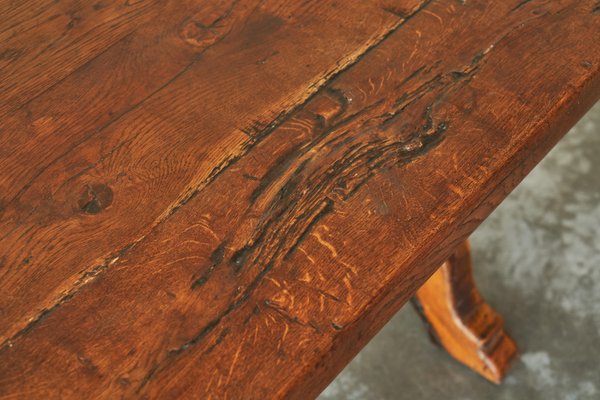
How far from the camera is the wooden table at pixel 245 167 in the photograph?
0.66 metres

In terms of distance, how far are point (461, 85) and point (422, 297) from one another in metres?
0.68

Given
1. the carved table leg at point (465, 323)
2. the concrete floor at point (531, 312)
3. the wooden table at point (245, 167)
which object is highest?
the wooden table at point (245, 167)

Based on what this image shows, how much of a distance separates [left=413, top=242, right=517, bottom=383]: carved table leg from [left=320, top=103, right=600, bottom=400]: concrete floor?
31 millimetres

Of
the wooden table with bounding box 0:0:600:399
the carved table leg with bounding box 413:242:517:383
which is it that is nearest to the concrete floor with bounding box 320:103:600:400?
the carved table leg with bounding box 413:242:517:383

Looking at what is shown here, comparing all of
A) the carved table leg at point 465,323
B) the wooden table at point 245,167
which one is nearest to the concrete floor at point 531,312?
the carved table leg at point 465,323

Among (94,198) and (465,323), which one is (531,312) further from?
(94,198)

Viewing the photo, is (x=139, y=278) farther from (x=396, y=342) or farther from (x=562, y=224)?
(x=562, y=224)

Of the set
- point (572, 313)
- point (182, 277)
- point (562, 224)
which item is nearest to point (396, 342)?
point (572, 313)

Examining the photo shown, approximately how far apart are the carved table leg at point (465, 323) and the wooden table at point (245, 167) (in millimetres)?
551

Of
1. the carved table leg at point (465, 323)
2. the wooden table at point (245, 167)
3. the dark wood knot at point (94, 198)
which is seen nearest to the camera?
the wooden table at point (245, 167)

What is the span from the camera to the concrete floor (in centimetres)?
146

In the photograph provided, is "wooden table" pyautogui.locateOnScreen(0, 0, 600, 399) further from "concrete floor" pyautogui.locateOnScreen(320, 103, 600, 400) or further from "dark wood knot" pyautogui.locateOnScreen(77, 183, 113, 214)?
"concrete floor" pyautogui.locateOnScreen(320, 103, 600, 400)

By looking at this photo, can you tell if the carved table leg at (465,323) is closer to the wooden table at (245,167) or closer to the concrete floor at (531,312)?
the concrete floor at (531,312)

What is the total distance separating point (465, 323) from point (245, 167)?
0.74m
